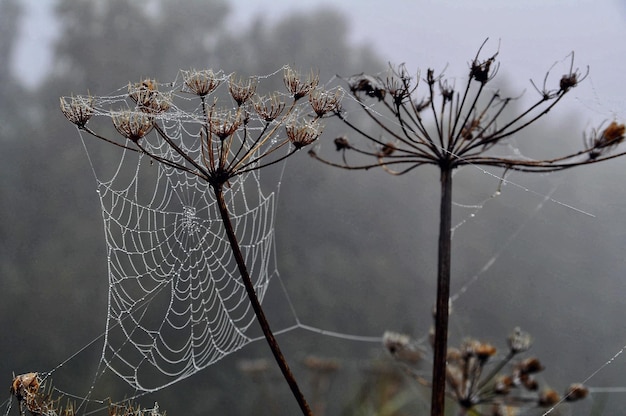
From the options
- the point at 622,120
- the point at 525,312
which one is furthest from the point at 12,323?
the point at 525,312

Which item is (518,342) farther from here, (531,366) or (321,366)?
(321,366)

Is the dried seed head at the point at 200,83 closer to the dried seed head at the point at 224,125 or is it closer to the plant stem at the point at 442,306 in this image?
the dried seed head at the point at 224,125

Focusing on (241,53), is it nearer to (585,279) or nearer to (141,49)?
(141,49)

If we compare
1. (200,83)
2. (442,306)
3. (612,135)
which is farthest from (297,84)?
(612,135)

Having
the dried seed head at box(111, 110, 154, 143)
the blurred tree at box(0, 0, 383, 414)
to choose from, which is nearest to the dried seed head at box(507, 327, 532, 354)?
the dried seed head at box(111, 110, 154, 143)

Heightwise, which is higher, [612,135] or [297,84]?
[297,84]

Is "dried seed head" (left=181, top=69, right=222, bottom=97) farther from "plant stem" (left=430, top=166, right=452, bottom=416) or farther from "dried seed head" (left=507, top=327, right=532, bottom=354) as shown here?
"dried seed head" (left=507, top=327, right=532, bottom=354)
